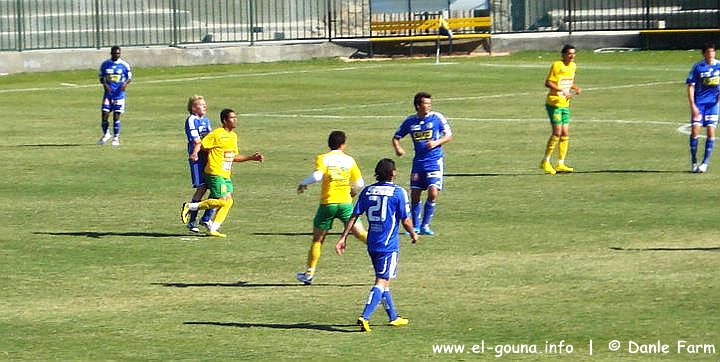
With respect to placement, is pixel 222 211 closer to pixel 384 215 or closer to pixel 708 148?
pixel 384 215

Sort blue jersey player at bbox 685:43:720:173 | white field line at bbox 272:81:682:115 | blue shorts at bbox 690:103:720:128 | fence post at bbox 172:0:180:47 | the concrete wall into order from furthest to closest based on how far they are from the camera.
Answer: fence post at bbox 172:0:180:47, the concrete wall, white field line at bbox 272:81:682:115, blue shorts at bbox 690:103:720:128, blue jersey player at bbox 685:43:720:173

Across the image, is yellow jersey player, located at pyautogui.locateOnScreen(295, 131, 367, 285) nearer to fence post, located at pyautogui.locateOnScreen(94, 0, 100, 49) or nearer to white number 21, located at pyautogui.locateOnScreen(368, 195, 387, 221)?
white number 21, located at pyautogui.locateOnScreen(368, 195, 387, 221)

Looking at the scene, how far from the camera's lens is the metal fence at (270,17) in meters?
51.6

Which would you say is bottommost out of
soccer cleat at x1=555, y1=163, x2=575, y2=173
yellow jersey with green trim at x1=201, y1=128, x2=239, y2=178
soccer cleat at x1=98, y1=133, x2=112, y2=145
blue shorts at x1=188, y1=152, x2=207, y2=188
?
soccer cleat at x1=555, y1=163, x2=575, y2=173

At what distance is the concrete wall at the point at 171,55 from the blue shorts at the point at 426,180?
30174 millimetres

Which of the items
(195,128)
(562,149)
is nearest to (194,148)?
(195,128)

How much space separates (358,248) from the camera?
63.9 ft

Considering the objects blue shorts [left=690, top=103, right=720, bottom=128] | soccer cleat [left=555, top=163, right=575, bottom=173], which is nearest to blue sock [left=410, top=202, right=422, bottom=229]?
soccer cleat [left=555, top=163, right=575, bottom=173]

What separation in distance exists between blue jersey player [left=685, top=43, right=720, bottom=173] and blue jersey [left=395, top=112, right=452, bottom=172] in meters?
6.71

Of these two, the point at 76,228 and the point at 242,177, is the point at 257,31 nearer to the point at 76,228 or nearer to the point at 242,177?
the point at 242,177

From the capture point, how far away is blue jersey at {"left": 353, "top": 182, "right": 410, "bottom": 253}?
14367 millimetres

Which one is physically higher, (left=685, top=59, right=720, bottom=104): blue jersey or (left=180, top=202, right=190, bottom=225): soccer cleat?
(left=685, top=59, right=720, bottom=104): blue jersey

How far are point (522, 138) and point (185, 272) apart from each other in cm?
1490

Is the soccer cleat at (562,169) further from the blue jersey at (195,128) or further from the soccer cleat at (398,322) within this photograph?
the soccer cleat at (398,322)
